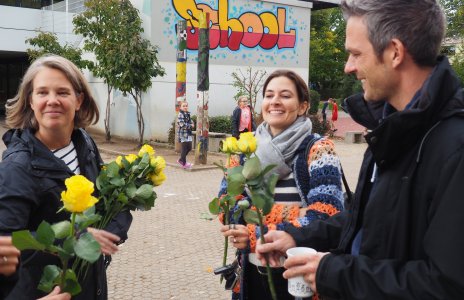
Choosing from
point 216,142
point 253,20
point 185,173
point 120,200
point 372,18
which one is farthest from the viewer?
point 253,20

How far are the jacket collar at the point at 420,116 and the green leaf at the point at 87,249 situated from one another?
895 mm

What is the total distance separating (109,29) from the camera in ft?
46.9

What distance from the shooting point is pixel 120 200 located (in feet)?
6.36

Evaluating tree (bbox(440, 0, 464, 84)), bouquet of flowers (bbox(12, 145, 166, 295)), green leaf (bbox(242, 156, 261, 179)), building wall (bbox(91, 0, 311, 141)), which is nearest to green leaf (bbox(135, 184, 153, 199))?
bouquet of flowers (bbox(12, 145, 166, 295))

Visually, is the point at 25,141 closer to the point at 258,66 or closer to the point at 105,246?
the point at 105,246

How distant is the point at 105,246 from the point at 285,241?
763mm

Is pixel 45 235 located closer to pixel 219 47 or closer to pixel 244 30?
pixel 219 47

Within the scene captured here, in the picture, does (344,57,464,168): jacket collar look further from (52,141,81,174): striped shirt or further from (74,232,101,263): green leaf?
(52,141,81,174): striped shirt

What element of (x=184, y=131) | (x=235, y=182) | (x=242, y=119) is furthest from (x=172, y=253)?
(x=242, y=119)

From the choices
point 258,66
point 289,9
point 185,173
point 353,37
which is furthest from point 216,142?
point 353,37

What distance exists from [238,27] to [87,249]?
1664 cm

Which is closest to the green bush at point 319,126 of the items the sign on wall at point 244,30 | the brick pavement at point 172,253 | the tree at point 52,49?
the sign on wall at point 244,30

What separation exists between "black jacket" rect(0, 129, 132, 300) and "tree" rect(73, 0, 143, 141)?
12122mm

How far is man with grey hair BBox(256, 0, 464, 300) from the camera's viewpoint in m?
1.26
